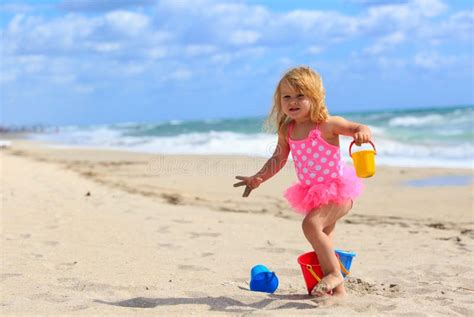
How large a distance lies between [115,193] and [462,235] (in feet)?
16.0

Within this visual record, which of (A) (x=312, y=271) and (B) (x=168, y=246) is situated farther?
(B) (x=168, y=246)

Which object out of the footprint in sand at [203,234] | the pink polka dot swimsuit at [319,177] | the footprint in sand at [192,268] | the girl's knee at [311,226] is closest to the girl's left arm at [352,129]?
the pink polka dot swimsuit at [319,177]

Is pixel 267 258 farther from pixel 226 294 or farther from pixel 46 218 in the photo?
pixel 46 218

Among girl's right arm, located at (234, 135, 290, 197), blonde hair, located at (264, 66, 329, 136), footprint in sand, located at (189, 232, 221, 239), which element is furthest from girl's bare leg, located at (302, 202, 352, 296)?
footprint in sand, located at (189, 232, 221, 239)

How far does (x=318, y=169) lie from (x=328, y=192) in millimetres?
174

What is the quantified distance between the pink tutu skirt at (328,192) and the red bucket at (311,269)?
0.30m

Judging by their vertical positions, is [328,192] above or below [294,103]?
below

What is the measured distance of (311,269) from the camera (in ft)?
12.5

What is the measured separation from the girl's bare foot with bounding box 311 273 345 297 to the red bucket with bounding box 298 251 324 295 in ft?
0.38

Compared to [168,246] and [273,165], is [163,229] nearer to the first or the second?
[168,246]

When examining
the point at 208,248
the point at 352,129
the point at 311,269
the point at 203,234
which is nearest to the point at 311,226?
the point at 311,269

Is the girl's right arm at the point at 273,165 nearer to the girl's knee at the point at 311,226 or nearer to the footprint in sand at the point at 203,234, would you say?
the girl's knee at the point at 311,226

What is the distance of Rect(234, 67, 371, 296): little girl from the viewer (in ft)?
12.2

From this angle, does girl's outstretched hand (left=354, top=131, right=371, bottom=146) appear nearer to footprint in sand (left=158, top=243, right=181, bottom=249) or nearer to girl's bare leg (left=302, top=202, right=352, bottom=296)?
girl's bare leg (left=302, top=202, right=352, bottom=296)
